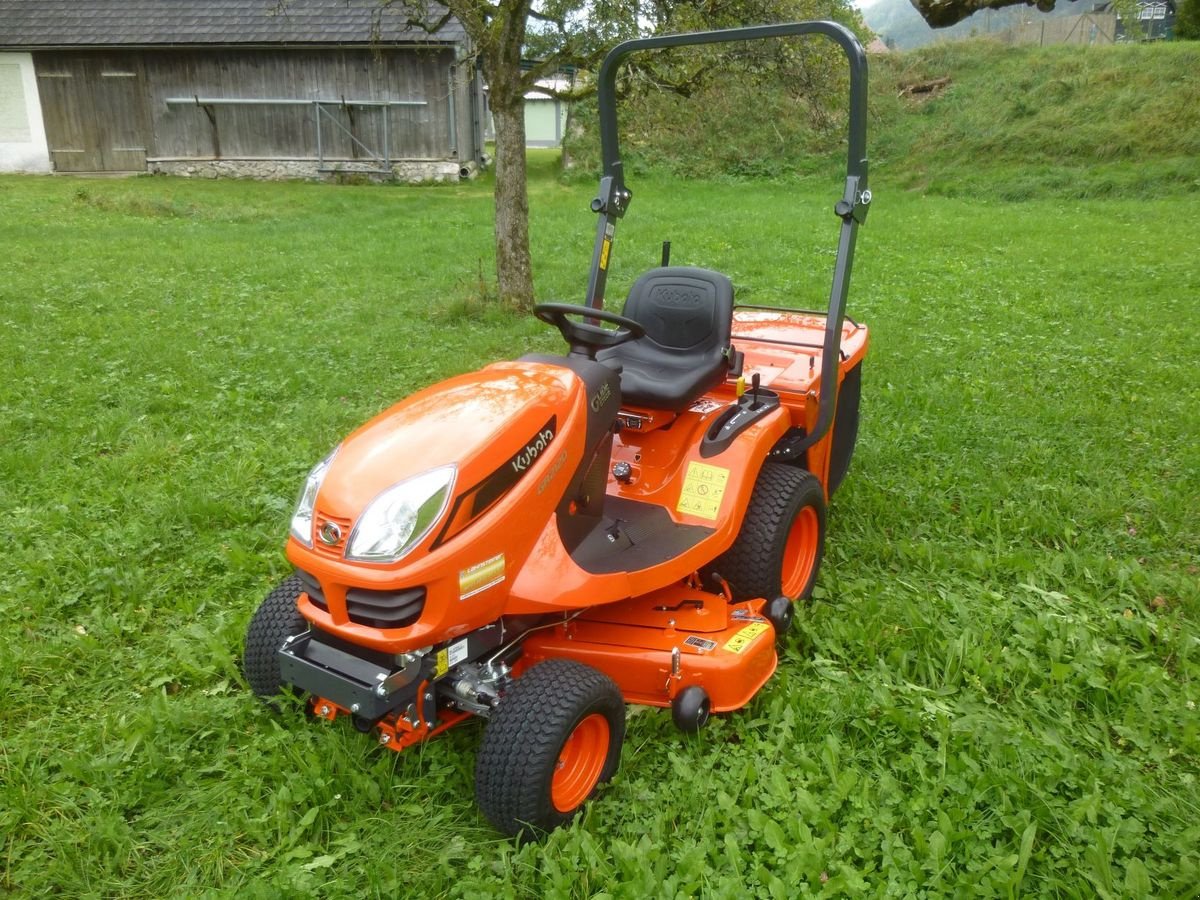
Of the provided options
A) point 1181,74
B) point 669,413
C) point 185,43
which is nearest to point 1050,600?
point 669,413

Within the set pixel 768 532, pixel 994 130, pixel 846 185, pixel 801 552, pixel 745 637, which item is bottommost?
pixel 801 552

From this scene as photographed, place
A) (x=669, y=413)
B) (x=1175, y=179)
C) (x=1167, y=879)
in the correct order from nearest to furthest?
(x=1167, y=879)
(x=669, y=413)
(x=1175, y=179)

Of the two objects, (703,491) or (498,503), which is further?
(703,491)

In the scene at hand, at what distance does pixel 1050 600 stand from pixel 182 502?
3755 mm

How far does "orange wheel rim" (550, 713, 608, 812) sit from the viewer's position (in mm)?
2637

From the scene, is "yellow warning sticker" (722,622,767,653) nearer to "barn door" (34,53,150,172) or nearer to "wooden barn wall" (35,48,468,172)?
"wooden barn wall" (35,48,468,172)

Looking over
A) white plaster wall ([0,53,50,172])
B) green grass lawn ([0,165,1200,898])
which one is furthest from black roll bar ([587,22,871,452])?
white plaster wall ([0,53,50,172])

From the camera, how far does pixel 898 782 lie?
267 centimetres

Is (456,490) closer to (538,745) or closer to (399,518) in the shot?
(399,518)

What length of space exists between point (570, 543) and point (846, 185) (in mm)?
1770

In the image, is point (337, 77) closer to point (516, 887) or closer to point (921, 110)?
point (921, 110)

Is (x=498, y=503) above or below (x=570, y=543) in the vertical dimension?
above

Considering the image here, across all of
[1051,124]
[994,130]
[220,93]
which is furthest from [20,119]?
[1051,124]

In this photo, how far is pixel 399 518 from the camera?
2.43 metres
